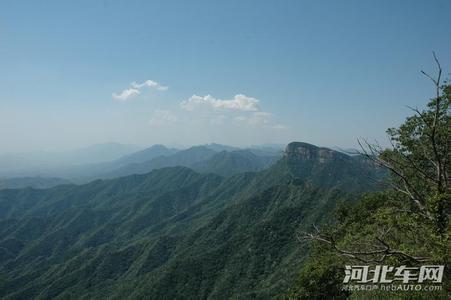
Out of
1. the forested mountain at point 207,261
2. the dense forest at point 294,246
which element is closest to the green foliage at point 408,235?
the dense forest at point 294,246

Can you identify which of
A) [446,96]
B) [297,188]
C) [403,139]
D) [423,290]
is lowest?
[297,188]

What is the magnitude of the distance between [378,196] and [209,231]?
117 meters

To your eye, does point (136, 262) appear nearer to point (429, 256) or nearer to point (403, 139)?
point (403, 139)

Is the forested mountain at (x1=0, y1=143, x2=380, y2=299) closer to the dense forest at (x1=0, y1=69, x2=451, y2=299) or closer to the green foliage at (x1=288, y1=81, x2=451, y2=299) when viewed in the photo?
the dense forest at (x1=0, y1=69, x2=451, y2=299)

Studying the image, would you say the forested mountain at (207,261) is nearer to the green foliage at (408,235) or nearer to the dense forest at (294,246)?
the dense forest at (294,246)

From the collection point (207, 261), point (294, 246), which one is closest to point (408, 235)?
point (294, 246)

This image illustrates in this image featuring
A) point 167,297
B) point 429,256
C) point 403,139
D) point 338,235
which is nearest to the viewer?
point 429,256

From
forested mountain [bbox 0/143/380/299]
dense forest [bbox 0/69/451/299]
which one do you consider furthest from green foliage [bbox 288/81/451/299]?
forested mountain [bbox 0/143/380/299]

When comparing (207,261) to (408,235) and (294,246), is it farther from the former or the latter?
(408,235)

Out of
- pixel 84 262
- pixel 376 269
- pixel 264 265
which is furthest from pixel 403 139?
pixel 84 262

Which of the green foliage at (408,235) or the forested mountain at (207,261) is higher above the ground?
the green foliage at (408,235)

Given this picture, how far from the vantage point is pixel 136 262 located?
475ft

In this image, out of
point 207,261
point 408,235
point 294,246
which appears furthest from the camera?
point 207,261

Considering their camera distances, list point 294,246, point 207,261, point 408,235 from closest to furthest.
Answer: point 408,235, point 294,246, point 207,261
